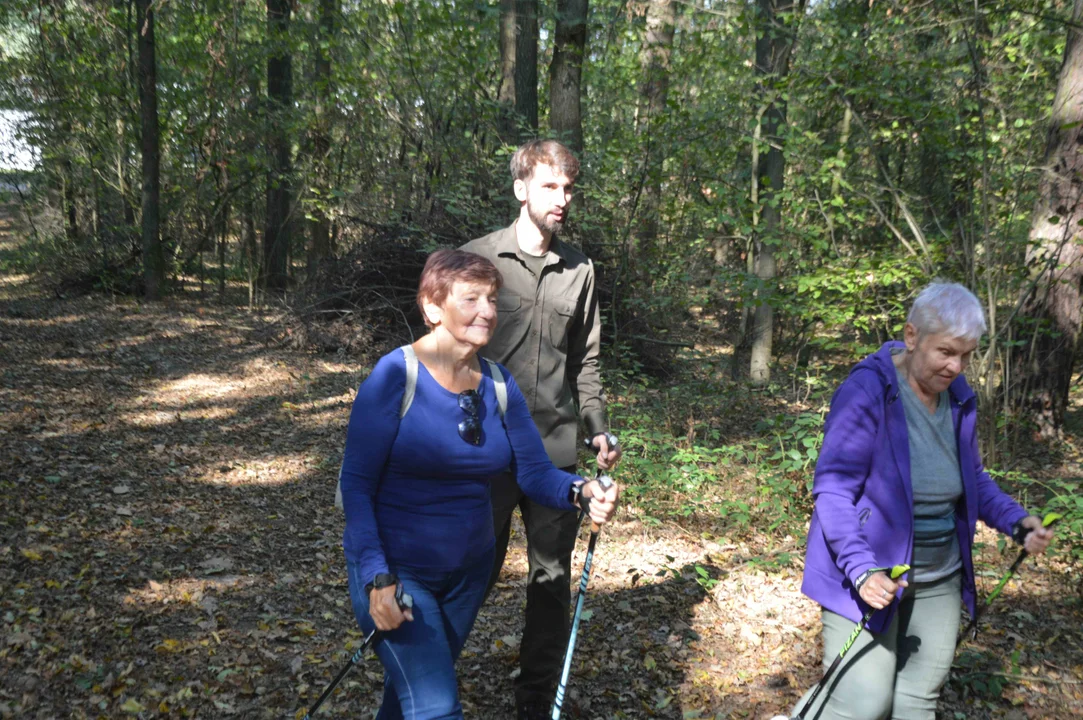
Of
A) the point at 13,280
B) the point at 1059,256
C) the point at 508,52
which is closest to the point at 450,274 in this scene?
the point at 1059,256

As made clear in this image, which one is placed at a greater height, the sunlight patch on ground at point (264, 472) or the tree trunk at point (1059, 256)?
the tree trunk at point (1059, 256)

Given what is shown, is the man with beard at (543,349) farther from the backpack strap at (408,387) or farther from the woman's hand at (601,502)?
A: the backpack strap at (408,387)

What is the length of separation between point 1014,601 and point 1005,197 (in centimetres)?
384

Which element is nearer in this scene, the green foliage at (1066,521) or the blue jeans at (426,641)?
the blue jeans at (426,641)

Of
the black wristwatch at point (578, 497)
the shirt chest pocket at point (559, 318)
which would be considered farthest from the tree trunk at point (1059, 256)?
the black wristwatch at point (578, 497)

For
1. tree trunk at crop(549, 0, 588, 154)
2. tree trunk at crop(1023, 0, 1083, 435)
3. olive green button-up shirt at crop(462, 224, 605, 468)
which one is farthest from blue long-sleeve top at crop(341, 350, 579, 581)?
tree trunk at crop(549, 0, 588, 154)

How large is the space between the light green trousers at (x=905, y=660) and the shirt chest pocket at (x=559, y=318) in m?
1.60

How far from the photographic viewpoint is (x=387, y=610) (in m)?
2.38

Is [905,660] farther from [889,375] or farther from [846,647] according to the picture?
[889,375]

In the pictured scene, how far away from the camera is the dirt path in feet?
14.5

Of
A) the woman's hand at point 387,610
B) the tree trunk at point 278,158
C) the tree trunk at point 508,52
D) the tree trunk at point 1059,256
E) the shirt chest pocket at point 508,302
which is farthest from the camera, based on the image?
the tree trunk at point 278,158

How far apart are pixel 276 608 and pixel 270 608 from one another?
0.04m

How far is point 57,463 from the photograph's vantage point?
7.50 metres

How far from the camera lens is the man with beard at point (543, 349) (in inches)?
143
